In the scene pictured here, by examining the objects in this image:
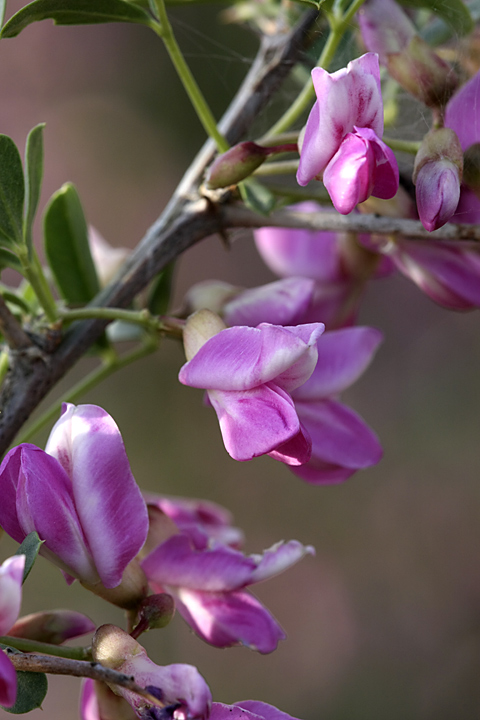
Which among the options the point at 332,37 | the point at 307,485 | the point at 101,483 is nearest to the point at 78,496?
the point at 101,483

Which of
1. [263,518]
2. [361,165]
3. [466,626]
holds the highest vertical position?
[361,165]

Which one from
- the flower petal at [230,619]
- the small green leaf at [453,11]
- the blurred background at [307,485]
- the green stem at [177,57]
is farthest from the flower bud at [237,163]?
the blurred background at [307,485]

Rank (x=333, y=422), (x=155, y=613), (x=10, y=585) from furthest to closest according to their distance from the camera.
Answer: (x=333, y=422) < (x=155, y=613) < (x=10, y=585)

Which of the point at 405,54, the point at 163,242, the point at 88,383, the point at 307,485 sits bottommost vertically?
the point at 307,485

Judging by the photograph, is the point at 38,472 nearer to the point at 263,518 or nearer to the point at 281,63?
the point at 281,63

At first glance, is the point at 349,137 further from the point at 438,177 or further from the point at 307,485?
the point at 307,485

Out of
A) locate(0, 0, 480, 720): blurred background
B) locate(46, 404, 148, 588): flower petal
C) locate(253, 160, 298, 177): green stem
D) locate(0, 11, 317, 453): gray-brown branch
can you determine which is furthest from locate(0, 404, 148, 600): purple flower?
locate(0, 0, 480, 720): blurred background

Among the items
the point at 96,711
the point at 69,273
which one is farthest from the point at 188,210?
the point at 96,711

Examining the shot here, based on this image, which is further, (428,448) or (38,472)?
(428,448)
